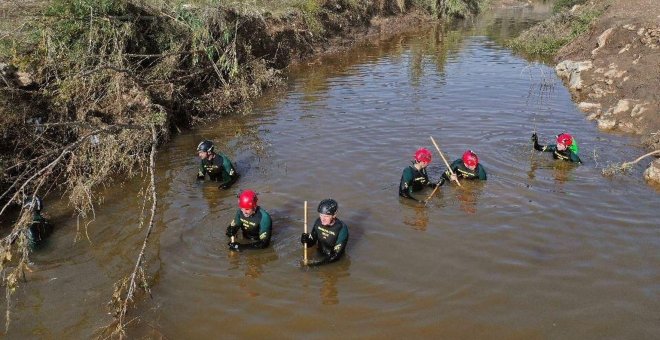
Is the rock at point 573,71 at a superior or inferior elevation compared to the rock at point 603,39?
inferior

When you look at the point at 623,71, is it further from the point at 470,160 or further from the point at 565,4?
the point at 565,4

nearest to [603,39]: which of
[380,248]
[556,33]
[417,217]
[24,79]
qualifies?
[556,33]

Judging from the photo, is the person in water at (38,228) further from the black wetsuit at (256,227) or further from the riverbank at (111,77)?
the black wetsuit at (256,227)

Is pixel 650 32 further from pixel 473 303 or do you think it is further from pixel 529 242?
pixel 473 303

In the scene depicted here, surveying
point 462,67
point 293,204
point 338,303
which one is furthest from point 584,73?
point 338,303

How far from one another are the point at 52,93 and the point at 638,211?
12330 millimetres

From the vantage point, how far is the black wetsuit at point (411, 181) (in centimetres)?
955

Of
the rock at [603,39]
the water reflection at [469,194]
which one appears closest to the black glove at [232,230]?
the water reflection at [469,194]

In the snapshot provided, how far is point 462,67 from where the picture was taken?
75.3 feet

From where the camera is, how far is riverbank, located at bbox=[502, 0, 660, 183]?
1410 cm

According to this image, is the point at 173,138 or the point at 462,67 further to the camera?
the point at 462,67

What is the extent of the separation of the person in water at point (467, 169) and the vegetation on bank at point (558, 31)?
1895 centimetres

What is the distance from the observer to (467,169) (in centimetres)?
1044

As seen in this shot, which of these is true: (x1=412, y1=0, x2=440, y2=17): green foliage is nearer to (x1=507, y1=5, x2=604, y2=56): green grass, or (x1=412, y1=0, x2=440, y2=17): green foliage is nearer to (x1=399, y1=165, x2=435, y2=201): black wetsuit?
(x1=507, y1=5, x2=604, y2=56): green grass
